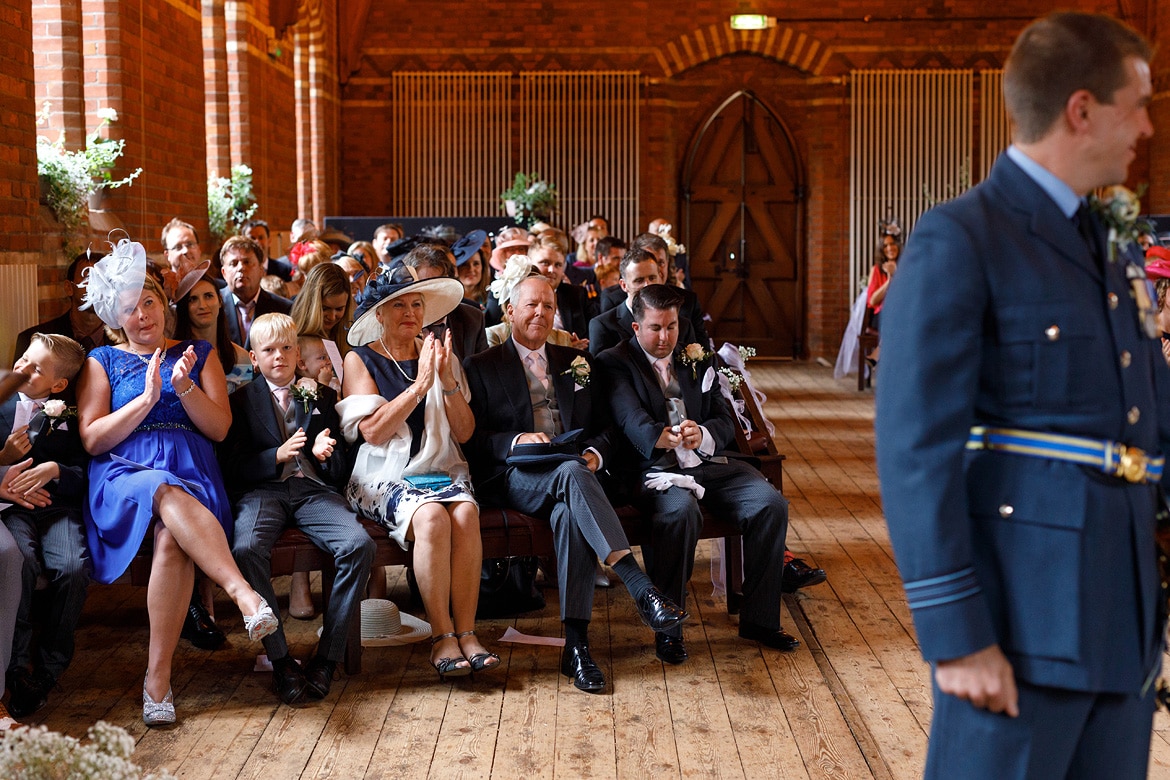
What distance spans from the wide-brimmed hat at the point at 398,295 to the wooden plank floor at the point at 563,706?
118 centimetres

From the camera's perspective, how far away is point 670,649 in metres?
4.40

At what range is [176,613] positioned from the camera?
398 cm

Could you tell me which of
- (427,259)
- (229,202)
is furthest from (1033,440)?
(229,202)

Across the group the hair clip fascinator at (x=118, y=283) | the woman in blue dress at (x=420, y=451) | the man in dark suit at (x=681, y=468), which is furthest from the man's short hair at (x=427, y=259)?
the hair clip fascinator at (x=118, y=283)

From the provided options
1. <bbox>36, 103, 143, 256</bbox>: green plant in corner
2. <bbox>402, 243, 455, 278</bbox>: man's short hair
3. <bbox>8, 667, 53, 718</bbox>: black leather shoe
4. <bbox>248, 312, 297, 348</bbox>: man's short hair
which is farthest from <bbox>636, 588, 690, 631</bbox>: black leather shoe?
<bbox>36, 103, 143, 256</bbox>: green plant in corner

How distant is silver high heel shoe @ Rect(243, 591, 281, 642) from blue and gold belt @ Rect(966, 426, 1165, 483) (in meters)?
2.68

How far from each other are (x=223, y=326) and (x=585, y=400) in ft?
4.96

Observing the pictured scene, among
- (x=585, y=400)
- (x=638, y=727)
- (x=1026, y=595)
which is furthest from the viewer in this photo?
(x=585, y=400)

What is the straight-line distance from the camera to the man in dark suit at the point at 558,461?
4305mm

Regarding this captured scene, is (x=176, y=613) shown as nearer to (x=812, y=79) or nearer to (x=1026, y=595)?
(x=1026, y=595)

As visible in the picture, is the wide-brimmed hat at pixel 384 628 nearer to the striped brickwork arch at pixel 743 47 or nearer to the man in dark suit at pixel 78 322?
the man in dark suit at pixel 78 322

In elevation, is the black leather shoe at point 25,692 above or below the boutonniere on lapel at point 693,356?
below

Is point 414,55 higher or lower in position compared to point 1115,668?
higher

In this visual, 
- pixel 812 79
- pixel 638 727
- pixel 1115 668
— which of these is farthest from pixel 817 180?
pixel 1115 668
